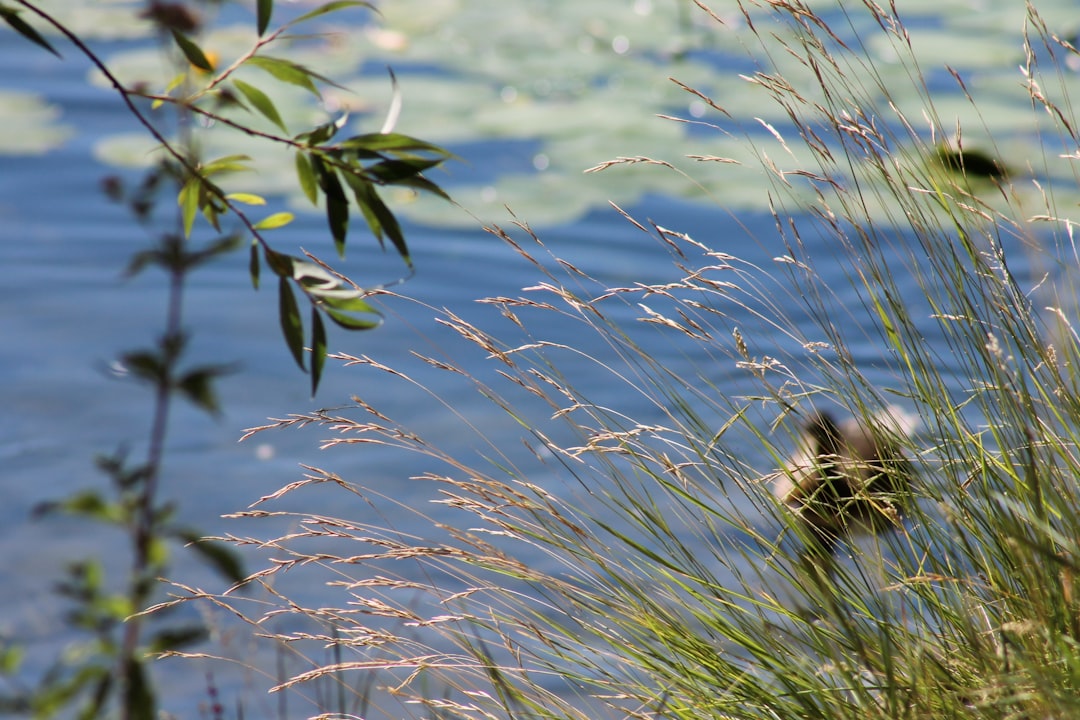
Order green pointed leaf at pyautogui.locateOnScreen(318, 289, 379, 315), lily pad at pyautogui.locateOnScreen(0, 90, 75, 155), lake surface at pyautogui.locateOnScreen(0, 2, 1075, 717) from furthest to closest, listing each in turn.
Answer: lily pad at pyautogui.locateOnScreen(0, 90, 75, 155)
lake surface at pyautogui.locateOnScreen(0, 2, 1075, 717)
green pointed leaf at pyautogui.locateOnScreen(318, 289, 379, 315)

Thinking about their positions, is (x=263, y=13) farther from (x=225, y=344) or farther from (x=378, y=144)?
(x=225, y=344)

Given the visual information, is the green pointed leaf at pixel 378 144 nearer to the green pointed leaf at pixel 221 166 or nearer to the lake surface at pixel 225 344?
the green pointed leaf at pixel 221 166

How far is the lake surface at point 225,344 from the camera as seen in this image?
10.3 feet

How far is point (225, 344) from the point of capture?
13.1 feet

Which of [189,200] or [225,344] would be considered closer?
[189,200]

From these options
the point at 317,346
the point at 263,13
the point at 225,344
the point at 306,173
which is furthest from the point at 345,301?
the point at 225,344

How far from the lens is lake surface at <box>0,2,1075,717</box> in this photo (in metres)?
3.14

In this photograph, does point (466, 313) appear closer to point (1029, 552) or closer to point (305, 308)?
point (305, 308)

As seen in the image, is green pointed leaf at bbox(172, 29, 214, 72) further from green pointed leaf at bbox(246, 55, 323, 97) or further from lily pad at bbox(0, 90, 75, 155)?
lily pad at bbox(0, 90, 75, 155)

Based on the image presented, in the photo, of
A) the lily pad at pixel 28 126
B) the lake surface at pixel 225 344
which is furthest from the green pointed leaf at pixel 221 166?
the lily pad at pixel 28 126

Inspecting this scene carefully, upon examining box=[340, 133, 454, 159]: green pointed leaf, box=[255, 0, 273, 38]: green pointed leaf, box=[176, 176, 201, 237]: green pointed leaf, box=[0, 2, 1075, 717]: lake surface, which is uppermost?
box=[255, 0, 273, 38]: green pointed leaf

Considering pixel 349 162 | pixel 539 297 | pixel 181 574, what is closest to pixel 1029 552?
pixel 349 162

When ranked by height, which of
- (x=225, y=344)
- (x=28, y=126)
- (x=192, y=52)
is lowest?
(x=225, y=344)

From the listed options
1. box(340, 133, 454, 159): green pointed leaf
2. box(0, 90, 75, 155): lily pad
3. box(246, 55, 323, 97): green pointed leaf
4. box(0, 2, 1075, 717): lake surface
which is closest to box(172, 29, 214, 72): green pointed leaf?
box(246, 55, 323, 97): green pointed leaf
